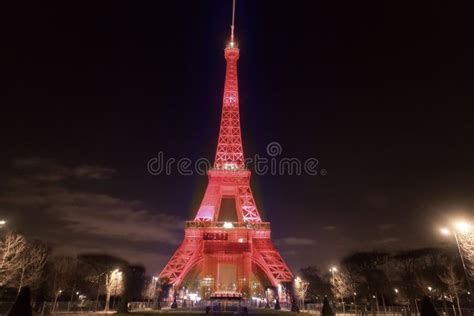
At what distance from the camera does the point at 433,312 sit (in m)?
16.1

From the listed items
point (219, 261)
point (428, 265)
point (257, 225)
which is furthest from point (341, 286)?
point (219, 261)

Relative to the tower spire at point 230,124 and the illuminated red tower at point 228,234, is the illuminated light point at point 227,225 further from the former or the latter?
the tower spire at point 230,124

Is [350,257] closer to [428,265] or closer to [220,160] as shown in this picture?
[428,265]

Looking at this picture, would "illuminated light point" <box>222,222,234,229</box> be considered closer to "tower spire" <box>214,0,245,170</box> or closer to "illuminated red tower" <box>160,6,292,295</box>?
"illuminated red tower" <box>160,6,292,295</box>

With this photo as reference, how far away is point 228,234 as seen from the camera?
56.3 meters

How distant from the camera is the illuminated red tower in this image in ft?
172

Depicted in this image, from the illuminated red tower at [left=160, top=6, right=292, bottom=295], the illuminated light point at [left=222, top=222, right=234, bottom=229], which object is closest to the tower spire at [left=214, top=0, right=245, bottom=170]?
the illuminated red tower at [left=160, top=6, right=292, bottom=295]

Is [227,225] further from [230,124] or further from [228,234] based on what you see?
[230,124]

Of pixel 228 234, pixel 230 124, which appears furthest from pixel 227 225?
pixel 230 124

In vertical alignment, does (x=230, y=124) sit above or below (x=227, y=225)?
above

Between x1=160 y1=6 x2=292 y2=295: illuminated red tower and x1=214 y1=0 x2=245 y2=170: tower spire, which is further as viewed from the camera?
x1=214 y1=0 x2=245 y2=170: tower spire

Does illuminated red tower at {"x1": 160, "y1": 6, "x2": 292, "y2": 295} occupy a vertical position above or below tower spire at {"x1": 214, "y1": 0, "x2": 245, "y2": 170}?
below

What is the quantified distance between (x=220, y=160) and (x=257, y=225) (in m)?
12.9

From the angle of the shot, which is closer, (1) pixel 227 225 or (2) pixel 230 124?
(1) pixel 227 225
